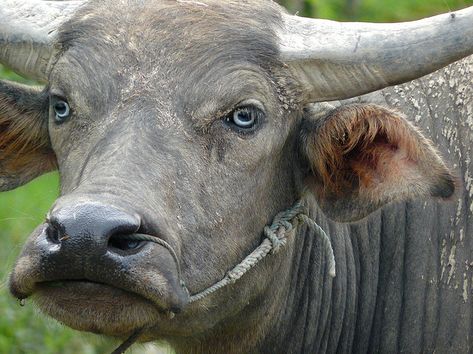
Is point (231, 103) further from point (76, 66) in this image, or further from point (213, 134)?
point (76, 66)

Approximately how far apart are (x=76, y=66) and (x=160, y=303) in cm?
133

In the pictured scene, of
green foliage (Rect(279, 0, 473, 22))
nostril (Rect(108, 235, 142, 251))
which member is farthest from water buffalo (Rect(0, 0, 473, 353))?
green foliage (Rect(279, 0, 473, 22))

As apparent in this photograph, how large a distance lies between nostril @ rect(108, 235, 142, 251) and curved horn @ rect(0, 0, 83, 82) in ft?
4.90

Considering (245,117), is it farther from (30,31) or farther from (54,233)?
(30,31)

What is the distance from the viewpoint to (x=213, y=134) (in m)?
5.18

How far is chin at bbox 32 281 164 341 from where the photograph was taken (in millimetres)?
4633

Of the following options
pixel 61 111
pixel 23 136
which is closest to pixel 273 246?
pixel 61 111

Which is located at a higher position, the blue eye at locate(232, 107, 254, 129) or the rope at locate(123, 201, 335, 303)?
the blue eye at locate(232, 107, 254, 129)

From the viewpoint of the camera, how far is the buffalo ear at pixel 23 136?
593 centimetres

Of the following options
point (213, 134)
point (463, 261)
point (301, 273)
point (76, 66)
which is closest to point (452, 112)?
point (463, 261)

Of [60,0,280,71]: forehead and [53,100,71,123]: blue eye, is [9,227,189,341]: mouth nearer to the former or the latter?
[53,100,71,123]: blue eye

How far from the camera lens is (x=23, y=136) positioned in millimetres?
6020

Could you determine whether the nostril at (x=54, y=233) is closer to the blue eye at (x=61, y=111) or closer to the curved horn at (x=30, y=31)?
the blue eye at (x=61, y=111)

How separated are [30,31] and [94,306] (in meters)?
1.79
